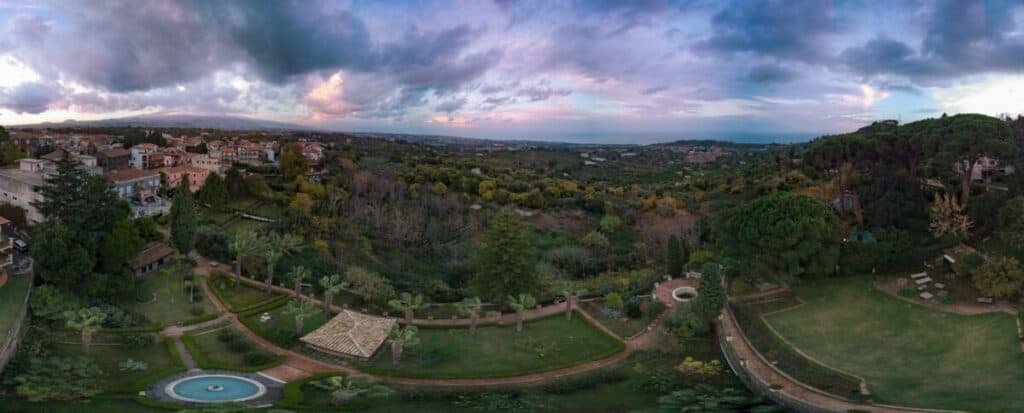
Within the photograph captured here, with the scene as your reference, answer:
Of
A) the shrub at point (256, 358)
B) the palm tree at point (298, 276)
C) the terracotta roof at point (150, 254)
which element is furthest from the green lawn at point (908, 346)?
the terracotta roof at point (150, 254)

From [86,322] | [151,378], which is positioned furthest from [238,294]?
[151,378]

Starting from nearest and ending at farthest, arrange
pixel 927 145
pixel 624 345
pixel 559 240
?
pixel 624 345 → pixel 927 145 → pixel 559 240

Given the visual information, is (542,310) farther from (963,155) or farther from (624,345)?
(963,155)

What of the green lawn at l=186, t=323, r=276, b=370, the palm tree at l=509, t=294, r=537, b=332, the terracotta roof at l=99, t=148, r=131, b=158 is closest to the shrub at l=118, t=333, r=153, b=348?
the green lawn at l=186, t=323, r=276, b=370

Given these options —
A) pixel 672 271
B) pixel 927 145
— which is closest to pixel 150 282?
pixel 672 271

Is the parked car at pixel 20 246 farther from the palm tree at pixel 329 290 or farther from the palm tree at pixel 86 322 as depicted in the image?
the palm tree at pixel 329 290

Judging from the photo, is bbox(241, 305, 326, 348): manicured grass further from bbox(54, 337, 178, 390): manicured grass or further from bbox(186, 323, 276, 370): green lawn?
bbox(54, 337, 178, 390): manicured grass
